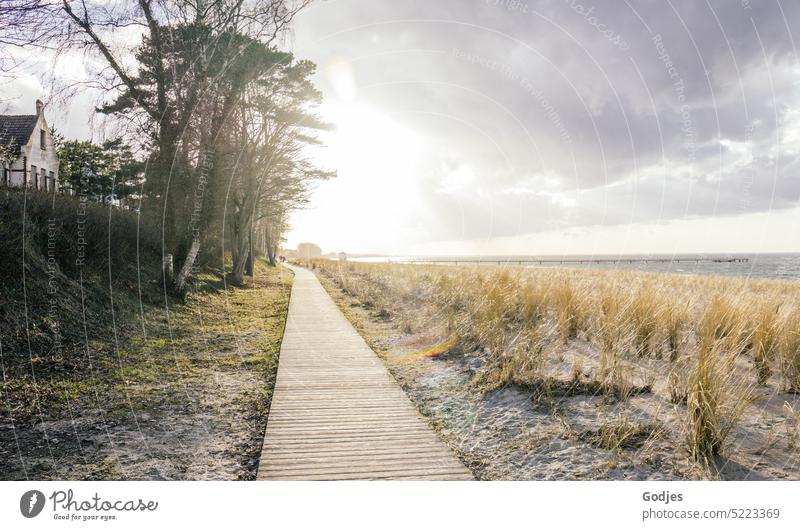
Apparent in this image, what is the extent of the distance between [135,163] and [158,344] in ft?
29.6

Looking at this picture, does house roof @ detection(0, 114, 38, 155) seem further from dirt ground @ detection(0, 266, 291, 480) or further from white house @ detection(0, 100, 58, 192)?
dirt ground @ detection(0, 266, 291, 480)

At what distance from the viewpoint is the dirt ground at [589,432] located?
130 inches

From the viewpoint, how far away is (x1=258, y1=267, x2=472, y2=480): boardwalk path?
3523 millimetres

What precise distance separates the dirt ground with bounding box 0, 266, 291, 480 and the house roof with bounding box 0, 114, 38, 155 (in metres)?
3.64

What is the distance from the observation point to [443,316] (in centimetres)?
977

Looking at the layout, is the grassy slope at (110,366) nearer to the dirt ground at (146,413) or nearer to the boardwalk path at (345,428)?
the dirt ground at (146,413)
